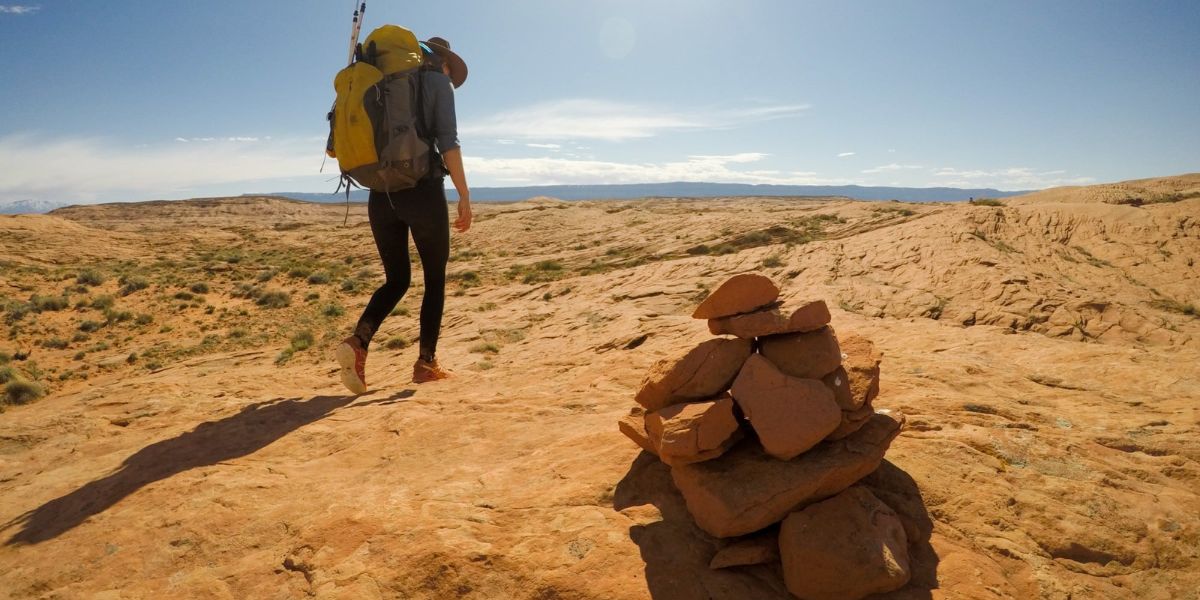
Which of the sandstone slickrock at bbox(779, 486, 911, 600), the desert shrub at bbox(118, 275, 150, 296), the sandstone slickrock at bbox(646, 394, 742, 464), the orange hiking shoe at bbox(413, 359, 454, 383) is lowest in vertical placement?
the desert shrub at bbox(118, 275, 150, 296)

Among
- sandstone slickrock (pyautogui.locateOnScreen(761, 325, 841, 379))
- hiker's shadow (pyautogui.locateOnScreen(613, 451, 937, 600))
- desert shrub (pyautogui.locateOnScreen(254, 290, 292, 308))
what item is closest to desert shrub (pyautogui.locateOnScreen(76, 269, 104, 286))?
desert shrub (pyautogui.locateOnScreen(254, 290, 292, 308))

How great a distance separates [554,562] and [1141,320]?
6.79 m

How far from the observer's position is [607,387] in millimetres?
5070

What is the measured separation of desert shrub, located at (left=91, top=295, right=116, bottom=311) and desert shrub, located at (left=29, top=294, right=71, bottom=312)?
0.58 meters

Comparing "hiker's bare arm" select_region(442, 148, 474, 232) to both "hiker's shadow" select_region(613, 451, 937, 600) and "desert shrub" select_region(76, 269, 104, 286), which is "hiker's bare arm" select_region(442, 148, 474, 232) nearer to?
"hiker's shadow" select_region(613, 451, 937, 600)

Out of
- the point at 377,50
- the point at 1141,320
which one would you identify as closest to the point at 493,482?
the point at 377,50

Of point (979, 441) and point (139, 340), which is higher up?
point (979, 441)

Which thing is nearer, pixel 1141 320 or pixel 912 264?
pixel 1141 320

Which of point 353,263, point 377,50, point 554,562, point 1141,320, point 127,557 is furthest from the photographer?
point 353,263

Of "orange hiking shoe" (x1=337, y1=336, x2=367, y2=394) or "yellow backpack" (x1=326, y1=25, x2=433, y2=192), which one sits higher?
"yellow backpack" (x1=326, y1=25, x2=433, y2=192)

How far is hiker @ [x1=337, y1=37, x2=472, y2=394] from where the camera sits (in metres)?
4.83

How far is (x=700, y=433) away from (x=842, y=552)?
2.52 ft

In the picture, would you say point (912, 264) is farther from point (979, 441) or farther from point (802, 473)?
point (802, 473)

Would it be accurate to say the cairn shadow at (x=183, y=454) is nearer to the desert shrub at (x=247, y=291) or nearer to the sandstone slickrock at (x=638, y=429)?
the sandstone slickrock at (x=638, y=429)
